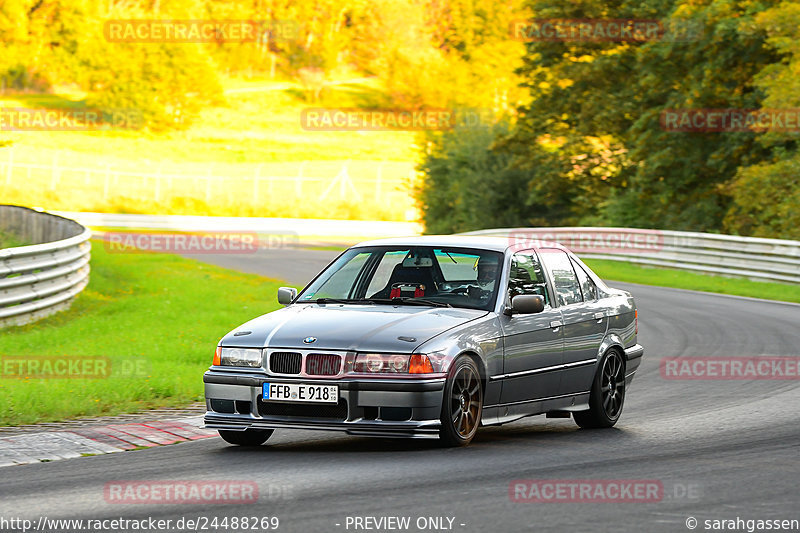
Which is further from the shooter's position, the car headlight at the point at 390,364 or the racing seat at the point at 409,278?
the racing seat at the point at 409,278

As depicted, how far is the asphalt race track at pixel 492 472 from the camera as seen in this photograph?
679 centimetres

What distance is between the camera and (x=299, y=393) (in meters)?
8.55

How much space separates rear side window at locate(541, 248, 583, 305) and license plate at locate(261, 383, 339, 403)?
261 centimetres

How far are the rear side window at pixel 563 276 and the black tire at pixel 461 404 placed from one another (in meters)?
1.65

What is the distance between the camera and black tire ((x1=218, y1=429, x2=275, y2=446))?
9148 millimetres

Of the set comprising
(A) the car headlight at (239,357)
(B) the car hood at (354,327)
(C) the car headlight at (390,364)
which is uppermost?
(B) the car hood at (354,327)

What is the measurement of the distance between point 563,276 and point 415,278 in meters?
1.37

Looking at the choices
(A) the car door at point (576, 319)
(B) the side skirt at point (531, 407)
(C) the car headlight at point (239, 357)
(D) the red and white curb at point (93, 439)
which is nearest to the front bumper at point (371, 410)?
(C) the car headlight at point (239, 357)

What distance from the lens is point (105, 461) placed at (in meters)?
8.57

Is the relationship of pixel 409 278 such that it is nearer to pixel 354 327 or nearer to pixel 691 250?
pixel 354 327

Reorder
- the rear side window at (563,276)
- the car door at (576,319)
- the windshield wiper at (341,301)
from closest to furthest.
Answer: the windshield wiper at (341,301) → the car door at (576,319) → the rear side window at (563,276)

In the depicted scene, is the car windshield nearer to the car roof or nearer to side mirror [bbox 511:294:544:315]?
the car roof

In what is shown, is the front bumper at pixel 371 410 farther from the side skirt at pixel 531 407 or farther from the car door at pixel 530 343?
the car door at pixel 530 343

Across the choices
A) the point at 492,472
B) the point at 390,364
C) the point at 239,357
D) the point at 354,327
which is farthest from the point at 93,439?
the point at 492,472
